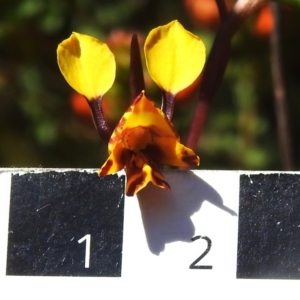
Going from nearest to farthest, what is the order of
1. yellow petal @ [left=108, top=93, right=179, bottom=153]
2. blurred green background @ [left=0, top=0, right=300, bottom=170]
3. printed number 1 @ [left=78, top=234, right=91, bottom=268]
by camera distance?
yellow petal @ [left=108, top=93, right=179, bottom=153]
printed number 1 @ [left=78, top=234, right=91, bottom=268]
blurred green background @ [left=0, top=0, right=300, bottom=170]

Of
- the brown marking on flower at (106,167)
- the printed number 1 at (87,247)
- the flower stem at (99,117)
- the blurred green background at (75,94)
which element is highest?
the blurred green background at (75,94)

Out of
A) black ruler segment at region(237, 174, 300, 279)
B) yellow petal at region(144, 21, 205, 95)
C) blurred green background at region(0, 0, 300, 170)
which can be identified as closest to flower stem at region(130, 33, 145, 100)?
yellow petal at region(144, 21, 205, 95)

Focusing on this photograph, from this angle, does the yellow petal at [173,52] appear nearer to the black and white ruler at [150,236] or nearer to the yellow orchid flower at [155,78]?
the yellow orchid flower at [155,78]

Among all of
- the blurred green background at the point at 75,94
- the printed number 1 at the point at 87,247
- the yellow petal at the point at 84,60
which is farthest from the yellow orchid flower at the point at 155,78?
the blurred green background at the point at 75,94

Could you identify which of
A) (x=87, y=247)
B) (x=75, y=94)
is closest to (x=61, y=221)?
(x=87, y=247)

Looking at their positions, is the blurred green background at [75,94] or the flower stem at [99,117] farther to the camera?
the blurred green background at [75,94]

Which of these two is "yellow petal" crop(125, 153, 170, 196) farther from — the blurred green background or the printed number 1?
the blurred green background
